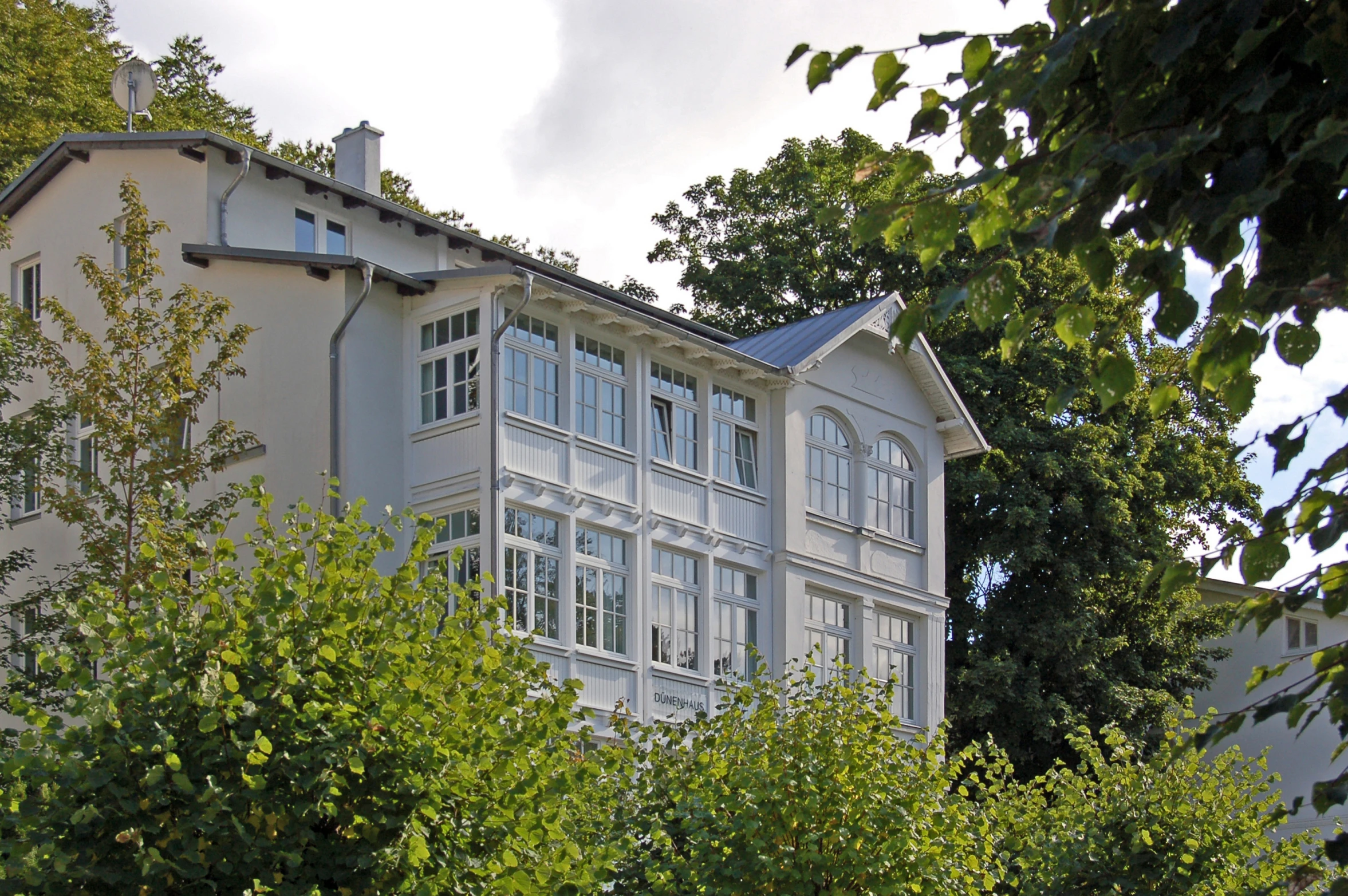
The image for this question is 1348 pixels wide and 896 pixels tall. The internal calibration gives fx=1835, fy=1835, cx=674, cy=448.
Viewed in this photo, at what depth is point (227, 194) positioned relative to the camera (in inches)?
1073

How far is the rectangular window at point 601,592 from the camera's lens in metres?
25.4

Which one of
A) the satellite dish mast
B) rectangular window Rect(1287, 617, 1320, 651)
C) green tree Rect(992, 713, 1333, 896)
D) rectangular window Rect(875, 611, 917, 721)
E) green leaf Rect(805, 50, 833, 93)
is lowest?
green tree Rect(992, 713, 1333, 896)

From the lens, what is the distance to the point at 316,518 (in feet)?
40.5

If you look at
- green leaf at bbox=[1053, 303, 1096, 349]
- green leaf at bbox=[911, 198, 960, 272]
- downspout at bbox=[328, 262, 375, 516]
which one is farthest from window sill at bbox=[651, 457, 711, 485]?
green leaf at bbox=[911, 198, 960, 272]

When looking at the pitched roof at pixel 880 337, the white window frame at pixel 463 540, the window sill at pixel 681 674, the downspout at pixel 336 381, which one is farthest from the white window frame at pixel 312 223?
the window sill at pixel 681 674

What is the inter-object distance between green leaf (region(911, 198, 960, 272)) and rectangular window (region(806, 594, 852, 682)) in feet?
77.8

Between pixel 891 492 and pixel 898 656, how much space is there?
288 cm

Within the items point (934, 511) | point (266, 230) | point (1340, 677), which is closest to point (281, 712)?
point (1340, 677)

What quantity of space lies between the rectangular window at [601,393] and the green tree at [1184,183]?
20.7 metres

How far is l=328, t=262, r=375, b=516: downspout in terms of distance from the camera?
24969 mm

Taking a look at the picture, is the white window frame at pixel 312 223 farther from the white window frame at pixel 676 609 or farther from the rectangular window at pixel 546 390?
the white window frame at pixel 676 609

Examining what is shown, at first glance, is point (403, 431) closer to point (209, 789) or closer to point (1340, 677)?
point (209, 789)

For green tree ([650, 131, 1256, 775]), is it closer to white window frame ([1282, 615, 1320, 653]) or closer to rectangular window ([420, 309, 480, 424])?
white window frame ([1282, 615, 1320, 653])

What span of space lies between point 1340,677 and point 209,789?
7.25 meters
